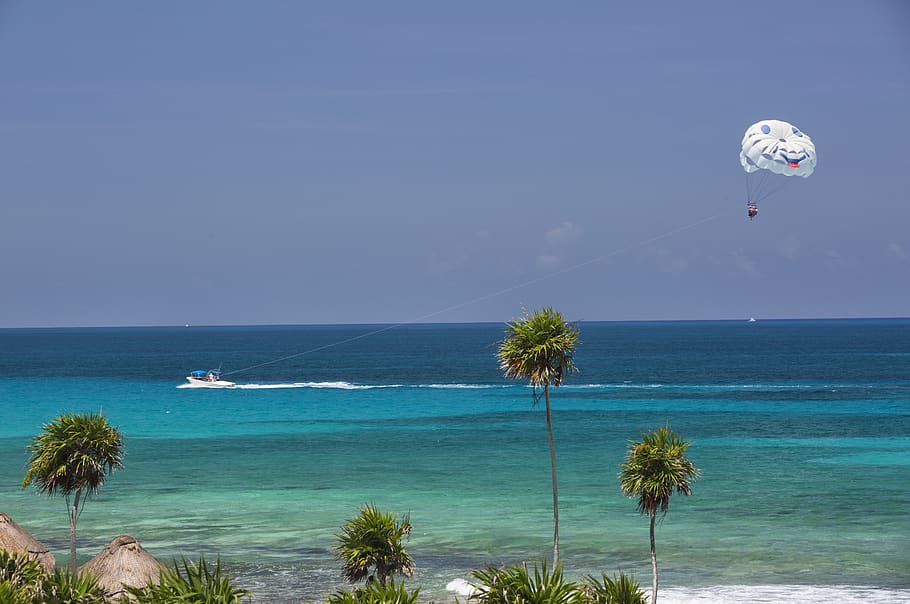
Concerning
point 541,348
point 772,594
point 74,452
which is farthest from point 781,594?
point 74,452

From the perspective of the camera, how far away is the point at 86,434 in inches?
1178

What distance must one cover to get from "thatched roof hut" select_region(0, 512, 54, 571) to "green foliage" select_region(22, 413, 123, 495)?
1.18 m

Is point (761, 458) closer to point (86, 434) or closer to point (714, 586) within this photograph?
point (714, 586)

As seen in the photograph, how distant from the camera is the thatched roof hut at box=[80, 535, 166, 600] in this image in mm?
28078

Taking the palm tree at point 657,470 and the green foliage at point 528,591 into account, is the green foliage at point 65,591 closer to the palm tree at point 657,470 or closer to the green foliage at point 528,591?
the green foliage at point 528,591

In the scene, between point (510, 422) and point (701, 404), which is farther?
point (701, 404)

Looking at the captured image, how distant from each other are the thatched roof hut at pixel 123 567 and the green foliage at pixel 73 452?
2.31m

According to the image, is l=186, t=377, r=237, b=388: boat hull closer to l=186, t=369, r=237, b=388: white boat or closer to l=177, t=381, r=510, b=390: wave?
l=186, t=369, r=237, b=388: white boat

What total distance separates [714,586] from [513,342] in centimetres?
1167

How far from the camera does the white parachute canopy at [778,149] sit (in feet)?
134

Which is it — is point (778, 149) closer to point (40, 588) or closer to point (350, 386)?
point (40, 588)

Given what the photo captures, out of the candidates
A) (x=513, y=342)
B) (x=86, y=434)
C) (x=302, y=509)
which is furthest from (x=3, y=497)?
(x=513, y=342)

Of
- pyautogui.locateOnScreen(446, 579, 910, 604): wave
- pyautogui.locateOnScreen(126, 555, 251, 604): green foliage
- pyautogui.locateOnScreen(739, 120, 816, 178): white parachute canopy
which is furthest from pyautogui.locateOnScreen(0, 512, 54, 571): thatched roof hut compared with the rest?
pyautogui.locateOnScreen(739, 120, 816, 178): white parachute canopy

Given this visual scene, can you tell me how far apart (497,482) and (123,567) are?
31.4m
